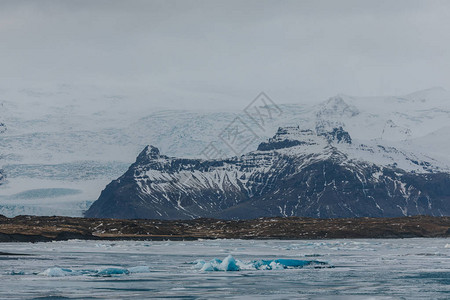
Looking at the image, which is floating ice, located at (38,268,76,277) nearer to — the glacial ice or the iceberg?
the glacial ice

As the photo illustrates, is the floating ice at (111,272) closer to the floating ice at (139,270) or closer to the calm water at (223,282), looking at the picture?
the calm water at (223,282)

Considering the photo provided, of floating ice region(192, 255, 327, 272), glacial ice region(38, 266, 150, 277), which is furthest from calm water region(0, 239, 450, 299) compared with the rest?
floating ice region(192, 255, 327, 272)


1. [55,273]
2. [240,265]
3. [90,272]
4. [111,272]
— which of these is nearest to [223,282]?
[111,272]

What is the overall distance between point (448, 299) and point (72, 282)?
2770 centimetres

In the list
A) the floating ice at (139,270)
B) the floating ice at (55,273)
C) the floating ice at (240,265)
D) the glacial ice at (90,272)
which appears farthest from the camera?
the floating ice at (240,265)

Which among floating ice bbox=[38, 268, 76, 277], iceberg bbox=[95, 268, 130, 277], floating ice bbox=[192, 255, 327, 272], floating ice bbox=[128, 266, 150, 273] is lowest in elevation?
floating ice bbox=[192, 255, 327, 272]

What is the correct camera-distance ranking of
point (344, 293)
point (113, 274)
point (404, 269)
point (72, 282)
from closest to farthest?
point (344, 293) → point (72, 282) → point (113, 274) → point (404, 269)

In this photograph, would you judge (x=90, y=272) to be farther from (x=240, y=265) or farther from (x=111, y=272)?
(x=240, y=265)

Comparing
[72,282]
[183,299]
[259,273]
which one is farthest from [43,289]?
[259,273]

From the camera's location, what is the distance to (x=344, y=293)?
58062 millimetres

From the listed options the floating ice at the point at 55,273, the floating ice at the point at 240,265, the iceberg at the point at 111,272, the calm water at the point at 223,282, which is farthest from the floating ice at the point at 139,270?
the floating ice at the point at 55,273

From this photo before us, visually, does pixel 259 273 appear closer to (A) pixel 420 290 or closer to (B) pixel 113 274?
(B) pixel 113 274

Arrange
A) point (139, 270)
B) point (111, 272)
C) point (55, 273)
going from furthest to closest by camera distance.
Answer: point (139, 270) < point (111, 272) < point (55, 273)

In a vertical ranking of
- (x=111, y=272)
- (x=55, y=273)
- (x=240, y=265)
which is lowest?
(x=240, y=265)
